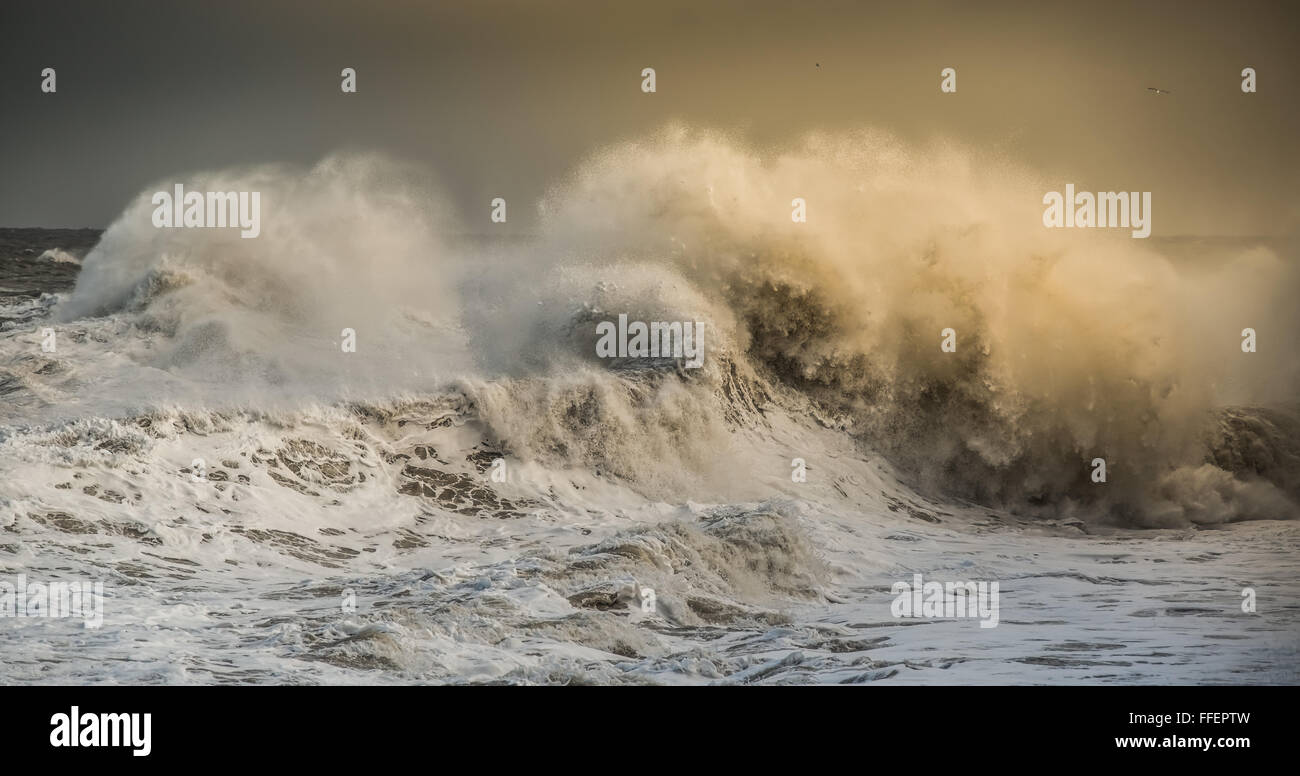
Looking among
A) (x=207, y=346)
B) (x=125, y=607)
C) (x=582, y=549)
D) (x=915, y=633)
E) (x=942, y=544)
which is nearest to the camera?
(x=125, y=607)

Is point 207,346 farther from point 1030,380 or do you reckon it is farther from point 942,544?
point 1030,380

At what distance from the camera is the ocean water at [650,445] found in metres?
10.9

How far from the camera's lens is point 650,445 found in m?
18.4

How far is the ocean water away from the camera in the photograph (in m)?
10.9

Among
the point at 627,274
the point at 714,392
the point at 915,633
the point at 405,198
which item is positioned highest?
the point at 405,198

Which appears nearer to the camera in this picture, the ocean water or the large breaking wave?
the ocean water

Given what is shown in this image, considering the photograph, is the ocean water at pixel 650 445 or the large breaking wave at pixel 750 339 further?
the large breaking wave at pixel 750 339

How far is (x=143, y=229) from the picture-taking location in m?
23.8

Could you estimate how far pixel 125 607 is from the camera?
1095 centimetres

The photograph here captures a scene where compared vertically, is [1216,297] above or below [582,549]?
above
